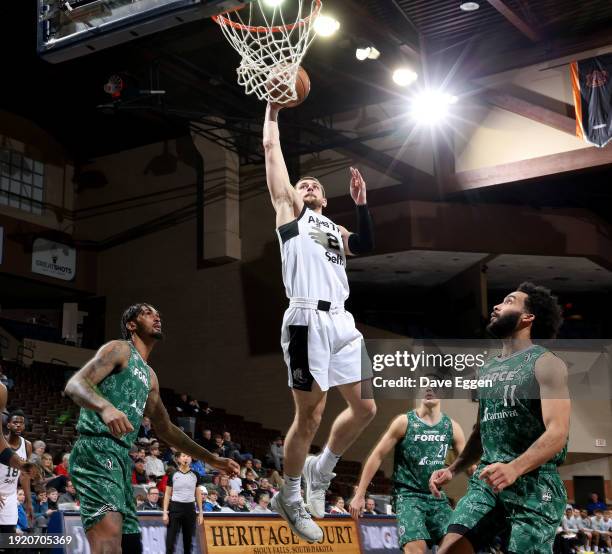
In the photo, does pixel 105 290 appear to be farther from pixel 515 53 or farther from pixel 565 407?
pixel 565 407

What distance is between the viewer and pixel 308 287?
6121 millimetres

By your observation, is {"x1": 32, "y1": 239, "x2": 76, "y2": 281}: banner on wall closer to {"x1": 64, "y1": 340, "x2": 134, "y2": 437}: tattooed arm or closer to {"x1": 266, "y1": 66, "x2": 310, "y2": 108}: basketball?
{"x1": 266, "y1": 66, "x2": 310, "y2": 108}: basketball

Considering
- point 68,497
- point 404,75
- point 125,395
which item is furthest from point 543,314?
point 404,75

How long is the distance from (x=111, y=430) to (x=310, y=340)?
1.43 metres

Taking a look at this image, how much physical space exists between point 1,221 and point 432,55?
42.9 ft

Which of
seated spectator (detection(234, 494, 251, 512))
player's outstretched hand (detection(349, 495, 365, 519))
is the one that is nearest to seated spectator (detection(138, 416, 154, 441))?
seated spectator (detection(234, 494, 251, 512))

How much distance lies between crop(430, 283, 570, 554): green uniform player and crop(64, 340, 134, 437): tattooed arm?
81.5 inches

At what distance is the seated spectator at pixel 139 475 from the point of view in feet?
45.4

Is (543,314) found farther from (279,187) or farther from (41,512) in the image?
(41,512)

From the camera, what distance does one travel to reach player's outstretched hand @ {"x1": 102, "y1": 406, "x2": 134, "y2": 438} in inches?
212

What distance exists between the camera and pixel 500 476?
4.61 m

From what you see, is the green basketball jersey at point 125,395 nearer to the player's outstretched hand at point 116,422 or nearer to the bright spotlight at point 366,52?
the player's outstretched hand at point 116,422

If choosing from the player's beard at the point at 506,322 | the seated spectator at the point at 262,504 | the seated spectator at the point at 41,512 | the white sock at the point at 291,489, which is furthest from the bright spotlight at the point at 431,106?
the player's beard at the point at 506,322

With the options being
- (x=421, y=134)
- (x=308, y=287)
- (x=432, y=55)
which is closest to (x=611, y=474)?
(x=421, y=134)
